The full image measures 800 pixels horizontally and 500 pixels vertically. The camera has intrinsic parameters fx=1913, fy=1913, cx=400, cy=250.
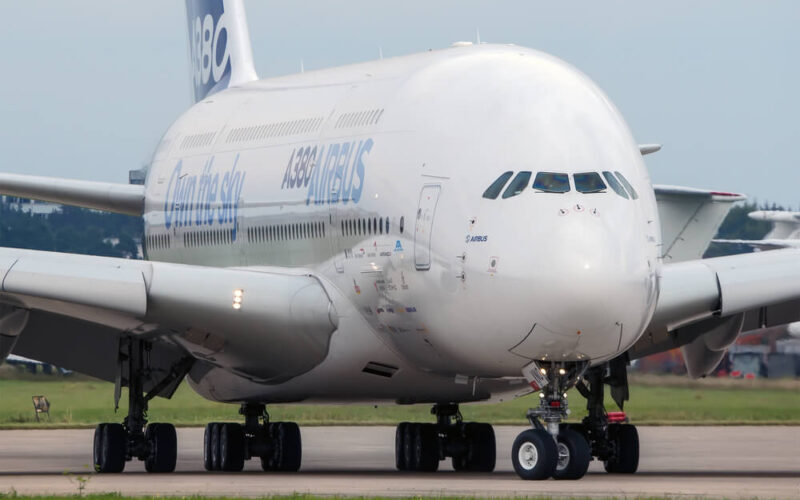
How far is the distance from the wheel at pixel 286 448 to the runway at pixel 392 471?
28cm

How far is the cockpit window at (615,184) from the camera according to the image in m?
21.0

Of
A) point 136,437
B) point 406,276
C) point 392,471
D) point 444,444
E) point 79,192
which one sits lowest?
point 392,471

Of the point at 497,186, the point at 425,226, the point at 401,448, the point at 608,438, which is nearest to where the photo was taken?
the point at 497,186

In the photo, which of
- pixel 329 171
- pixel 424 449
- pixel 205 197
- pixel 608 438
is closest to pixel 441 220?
pixel 329 171

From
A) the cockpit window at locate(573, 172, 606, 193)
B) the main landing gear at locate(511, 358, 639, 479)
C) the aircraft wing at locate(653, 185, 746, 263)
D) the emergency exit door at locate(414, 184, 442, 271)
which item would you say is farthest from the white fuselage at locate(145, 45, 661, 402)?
the aircraft wing at locate(653, 185, 746, 263)

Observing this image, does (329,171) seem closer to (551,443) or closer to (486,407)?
(551,443)

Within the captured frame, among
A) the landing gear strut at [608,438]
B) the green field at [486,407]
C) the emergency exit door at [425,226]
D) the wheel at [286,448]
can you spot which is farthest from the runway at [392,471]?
the emergency exit door at [425,226]

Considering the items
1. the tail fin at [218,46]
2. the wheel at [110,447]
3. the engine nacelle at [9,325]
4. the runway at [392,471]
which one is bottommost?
the runway at [392,471]

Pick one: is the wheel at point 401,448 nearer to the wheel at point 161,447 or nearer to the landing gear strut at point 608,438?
the landing gear strut at point 608,438

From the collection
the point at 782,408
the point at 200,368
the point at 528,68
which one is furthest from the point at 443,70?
the point at 782,408

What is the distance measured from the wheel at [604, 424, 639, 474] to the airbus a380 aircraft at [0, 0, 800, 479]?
1.2 inches

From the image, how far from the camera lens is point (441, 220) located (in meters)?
21.8

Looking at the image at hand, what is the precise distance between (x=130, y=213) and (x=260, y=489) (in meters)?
12.8

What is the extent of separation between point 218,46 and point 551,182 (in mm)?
16164
